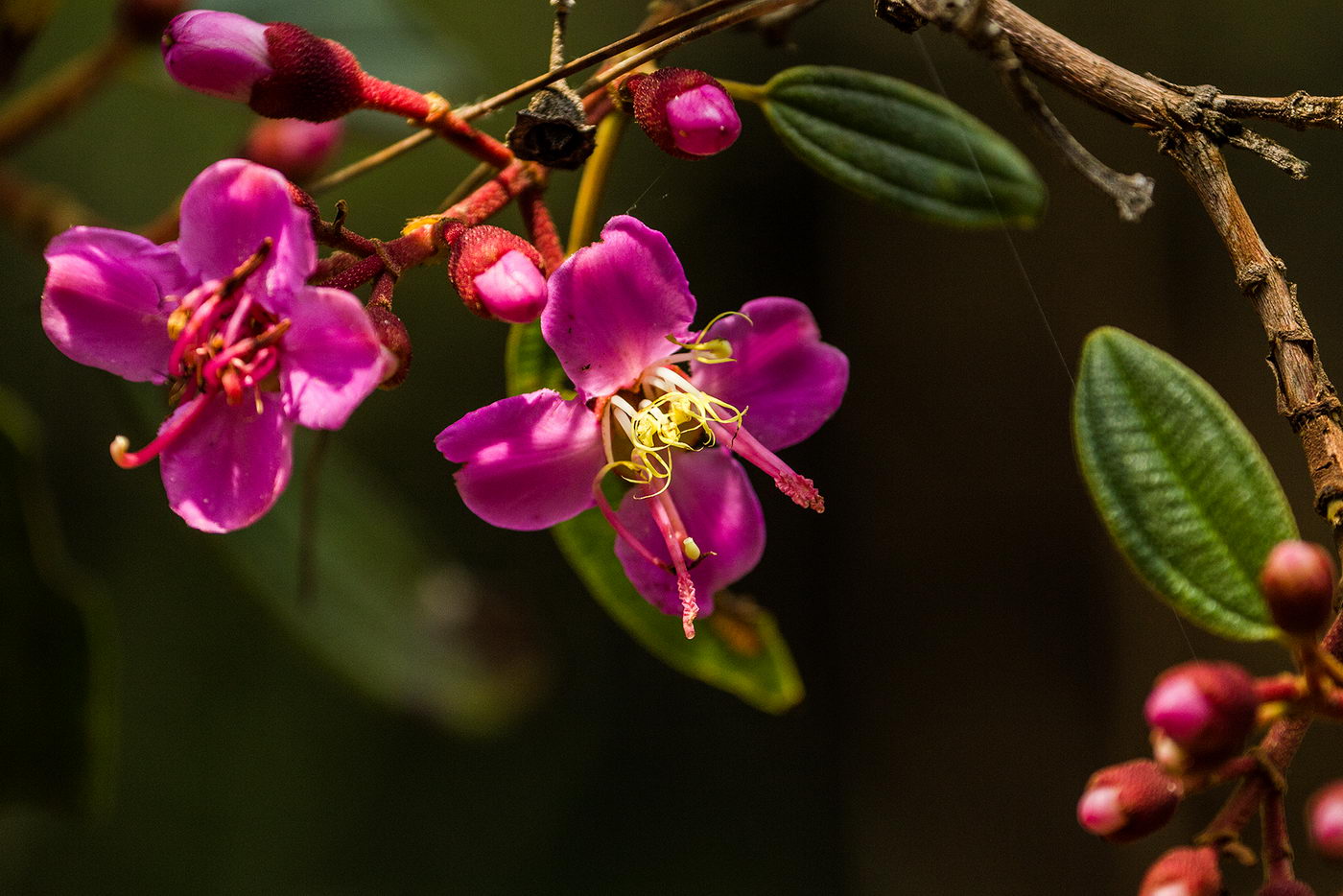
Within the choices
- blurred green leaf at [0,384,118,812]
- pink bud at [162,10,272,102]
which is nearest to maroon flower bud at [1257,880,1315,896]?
pink bud at [162,10,272,102]

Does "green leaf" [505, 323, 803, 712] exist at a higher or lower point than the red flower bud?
lower

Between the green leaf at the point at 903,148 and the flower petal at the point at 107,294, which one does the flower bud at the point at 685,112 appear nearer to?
the green leaf at the point at 903,148

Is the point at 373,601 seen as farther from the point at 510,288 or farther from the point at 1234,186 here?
Result: the point at 1234,186

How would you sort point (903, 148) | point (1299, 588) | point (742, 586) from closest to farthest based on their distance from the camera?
point (1299, 588), point (903, 148), point (742, 586)

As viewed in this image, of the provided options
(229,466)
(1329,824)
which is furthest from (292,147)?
(1329,824)

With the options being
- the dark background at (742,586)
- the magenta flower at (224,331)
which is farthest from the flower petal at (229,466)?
the dark background at (742,586)

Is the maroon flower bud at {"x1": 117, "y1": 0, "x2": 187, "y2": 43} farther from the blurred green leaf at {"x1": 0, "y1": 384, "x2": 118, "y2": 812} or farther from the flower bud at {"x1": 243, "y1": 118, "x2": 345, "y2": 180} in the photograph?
the blurred green leaf at {"x1": 0, "y1": 384, "x2": 118, "y2": 812}

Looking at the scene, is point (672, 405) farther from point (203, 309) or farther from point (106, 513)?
point (106, 513)
